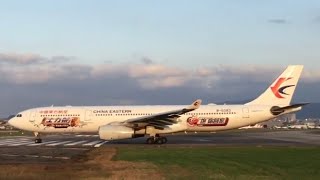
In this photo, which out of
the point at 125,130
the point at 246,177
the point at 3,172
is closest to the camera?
the point at 246,177

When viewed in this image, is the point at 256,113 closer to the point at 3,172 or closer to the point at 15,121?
the point at 15,121

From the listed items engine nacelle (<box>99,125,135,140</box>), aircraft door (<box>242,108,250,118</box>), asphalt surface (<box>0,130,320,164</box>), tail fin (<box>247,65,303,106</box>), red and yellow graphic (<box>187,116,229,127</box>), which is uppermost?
tail fin (<box>247,65,303,106</box>)

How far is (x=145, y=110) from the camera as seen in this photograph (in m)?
41.0

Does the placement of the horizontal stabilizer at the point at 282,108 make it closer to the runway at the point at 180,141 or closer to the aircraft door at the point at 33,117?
the runway at the point at 180,141

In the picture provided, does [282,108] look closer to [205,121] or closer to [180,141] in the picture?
[205,121]

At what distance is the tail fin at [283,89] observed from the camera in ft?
138

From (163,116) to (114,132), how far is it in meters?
3.74

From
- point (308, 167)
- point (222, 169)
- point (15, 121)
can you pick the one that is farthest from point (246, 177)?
point (15, 121)

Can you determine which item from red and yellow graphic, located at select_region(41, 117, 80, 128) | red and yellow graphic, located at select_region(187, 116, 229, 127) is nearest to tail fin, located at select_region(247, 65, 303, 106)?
red and yellow graphic, located at select_region(187, 116, 229, 127)

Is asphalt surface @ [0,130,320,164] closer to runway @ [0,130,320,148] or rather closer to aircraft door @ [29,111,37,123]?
runway @ [0,130,320,148]

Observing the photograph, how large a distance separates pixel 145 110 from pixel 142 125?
94.4 inches

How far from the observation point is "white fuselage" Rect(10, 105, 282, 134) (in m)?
40.2

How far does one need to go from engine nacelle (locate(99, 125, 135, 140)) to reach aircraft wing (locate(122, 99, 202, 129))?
76 cm

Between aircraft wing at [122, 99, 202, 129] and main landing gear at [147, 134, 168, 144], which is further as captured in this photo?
main landing gear at [147, 134, 168, 144]
